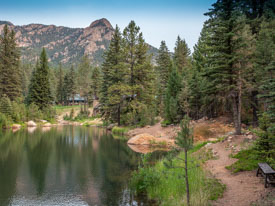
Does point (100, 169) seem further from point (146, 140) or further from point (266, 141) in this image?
point (146, 140)

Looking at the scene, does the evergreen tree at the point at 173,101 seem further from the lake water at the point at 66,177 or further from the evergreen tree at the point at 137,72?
the lake water at the point at 66,177

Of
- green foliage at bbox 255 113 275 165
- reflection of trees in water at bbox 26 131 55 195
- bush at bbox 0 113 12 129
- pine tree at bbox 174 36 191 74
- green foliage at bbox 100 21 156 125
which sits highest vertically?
pine tree at bbox 174 36 191 74

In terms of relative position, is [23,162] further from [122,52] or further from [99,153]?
[122,52]

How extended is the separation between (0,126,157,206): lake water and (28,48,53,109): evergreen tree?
35.3m

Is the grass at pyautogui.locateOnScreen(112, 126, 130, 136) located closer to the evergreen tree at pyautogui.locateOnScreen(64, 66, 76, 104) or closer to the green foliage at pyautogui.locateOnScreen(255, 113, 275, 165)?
the green foliage at pyautogui.locateOnScreen(255, 113, 275, 165)

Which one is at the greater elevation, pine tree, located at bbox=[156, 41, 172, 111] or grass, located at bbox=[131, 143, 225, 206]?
pine tree, located at bbox=[156, 41, 172, 111]

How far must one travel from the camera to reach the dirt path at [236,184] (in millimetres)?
7336

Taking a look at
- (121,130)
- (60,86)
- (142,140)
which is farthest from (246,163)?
(60,86)

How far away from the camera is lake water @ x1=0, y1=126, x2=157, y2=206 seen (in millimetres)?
9477

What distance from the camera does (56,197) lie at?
970 centimetres

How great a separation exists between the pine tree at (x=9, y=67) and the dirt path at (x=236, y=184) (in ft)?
155

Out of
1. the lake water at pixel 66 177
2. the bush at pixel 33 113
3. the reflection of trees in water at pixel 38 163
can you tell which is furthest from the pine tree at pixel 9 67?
the lake water at pixel 66 177

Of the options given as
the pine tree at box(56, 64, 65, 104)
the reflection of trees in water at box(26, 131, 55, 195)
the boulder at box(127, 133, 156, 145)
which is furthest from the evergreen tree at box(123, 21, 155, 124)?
the pine tree at box(56, 64, 65, 104)

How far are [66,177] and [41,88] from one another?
154 feet
